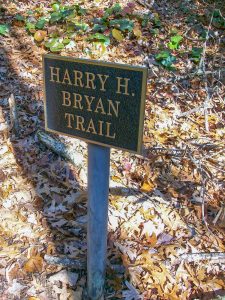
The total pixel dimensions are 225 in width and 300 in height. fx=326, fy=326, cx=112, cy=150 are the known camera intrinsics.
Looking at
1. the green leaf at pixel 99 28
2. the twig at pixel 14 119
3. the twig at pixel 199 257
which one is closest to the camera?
the twig at pixel 199 257

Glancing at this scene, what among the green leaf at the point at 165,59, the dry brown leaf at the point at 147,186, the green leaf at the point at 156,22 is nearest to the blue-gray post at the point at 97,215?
the dry brown leaf at the point at 147,186

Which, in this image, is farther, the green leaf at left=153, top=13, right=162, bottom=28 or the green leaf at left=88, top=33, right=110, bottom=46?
the green leaf at left=153, top=13, right=162, bottom=28

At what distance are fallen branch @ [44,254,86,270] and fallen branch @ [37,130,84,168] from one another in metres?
1.32

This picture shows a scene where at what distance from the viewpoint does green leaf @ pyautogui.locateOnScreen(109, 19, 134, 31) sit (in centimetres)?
735

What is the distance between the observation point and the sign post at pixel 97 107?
185 centimetres

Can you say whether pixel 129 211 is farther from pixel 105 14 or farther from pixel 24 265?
pixel 105 14

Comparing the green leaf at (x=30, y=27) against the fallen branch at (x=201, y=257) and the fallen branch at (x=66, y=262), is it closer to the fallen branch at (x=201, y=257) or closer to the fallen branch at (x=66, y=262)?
the fallen branch at (x=66, y=262)

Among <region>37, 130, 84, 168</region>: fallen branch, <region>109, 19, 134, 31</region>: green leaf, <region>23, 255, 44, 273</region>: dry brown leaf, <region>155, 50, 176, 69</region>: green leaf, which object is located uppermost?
<region>109, 19, 134, 31</region>: green leaf

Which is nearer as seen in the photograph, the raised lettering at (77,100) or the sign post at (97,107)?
the sign post at (97,107)

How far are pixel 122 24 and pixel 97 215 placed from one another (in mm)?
6124

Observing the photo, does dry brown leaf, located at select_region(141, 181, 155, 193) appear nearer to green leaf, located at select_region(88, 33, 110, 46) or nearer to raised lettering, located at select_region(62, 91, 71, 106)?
raised lettering, located at select_region(62, 91, 71, 106)

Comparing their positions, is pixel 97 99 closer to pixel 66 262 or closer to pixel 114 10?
pixel 66 262

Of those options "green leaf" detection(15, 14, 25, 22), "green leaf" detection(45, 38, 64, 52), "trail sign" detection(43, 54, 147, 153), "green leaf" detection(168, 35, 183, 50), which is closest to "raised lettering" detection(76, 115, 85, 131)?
"trail sign" detection(43, 54, 147, 153)

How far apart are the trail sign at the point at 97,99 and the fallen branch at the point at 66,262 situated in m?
1.32
